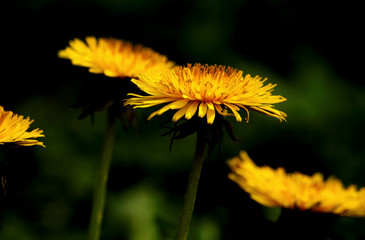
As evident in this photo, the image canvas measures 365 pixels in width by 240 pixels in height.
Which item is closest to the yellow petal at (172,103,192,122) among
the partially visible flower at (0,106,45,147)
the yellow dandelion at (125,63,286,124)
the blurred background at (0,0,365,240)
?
the yellow dandelion at (125,63,286,124)

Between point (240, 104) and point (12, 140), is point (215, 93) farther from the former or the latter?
point (12, 140)

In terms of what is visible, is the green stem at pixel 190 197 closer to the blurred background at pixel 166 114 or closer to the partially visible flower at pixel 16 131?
the partially visible flower at pixel 16 131

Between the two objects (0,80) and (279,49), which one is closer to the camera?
(0,80)

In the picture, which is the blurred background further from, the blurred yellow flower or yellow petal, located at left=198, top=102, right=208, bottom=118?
yellow petal, located at left=198, top=102, right=208, bottom=118

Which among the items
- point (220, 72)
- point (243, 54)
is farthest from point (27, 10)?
point (220, 72)

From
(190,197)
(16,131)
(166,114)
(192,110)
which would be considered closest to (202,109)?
(192,110)

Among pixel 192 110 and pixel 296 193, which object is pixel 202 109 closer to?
pixel 192 110
